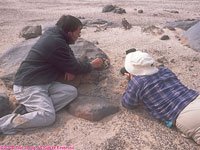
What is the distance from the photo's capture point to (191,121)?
2352mm

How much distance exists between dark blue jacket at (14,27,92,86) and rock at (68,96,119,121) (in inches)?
18.2

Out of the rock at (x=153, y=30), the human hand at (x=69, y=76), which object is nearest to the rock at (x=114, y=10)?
the rock at (x=153, y=30)

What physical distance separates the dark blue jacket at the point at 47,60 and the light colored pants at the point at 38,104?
11cm

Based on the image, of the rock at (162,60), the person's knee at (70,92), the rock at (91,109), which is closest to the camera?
the rock at (91,109)

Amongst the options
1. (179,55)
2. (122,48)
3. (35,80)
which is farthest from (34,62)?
(179,55)

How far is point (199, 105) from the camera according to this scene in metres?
2.36

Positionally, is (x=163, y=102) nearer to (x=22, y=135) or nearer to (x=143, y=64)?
(x=143, y=64)

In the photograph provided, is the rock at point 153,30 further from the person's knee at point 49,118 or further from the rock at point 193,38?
the person's knee at point 49,118

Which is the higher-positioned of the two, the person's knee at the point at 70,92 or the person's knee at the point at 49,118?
the person's knee at the point at 70,92

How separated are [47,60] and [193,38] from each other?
415 cm

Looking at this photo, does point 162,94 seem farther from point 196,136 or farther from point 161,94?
point 196,136

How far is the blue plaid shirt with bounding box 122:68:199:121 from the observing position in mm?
2527

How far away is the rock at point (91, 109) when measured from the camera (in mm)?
2759

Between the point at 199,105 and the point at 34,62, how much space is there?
2033 millimetres
